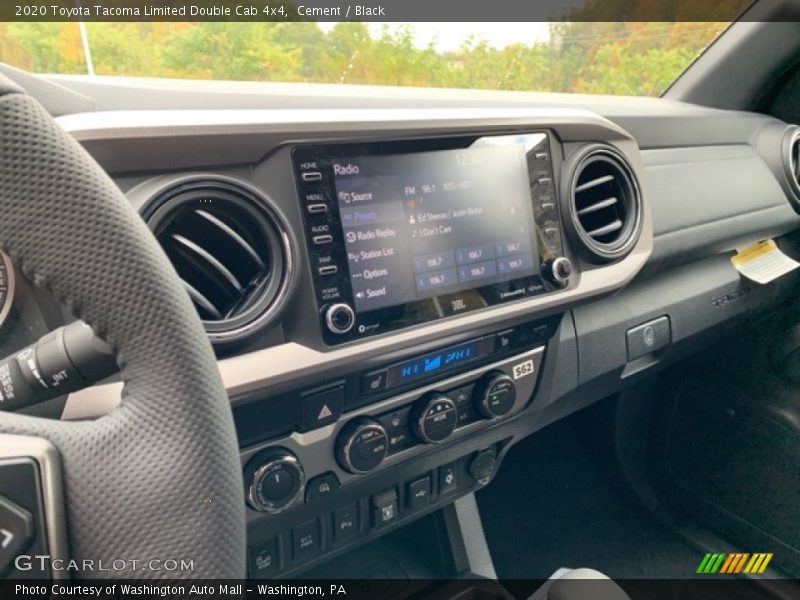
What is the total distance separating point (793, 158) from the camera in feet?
5.94

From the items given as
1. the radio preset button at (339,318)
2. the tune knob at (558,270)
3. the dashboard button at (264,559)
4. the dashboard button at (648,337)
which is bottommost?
the dashboard button at (264,559)

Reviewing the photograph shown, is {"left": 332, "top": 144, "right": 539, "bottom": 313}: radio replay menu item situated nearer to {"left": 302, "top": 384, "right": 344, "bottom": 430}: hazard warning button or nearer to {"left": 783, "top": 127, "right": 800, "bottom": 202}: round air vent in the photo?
{"left": 302, "top": 384, "right": 344, "bottom": 430}: hazard warning button

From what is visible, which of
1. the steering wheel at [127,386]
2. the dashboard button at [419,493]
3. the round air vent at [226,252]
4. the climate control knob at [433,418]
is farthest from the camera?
the dashboard button at [419,493]

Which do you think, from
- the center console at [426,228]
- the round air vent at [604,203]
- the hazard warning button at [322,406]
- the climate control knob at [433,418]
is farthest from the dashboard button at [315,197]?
the round air vent at [604,203]

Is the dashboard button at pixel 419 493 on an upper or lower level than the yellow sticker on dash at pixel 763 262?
lower

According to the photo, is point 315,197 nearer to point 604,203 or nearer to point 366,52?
point 366,52

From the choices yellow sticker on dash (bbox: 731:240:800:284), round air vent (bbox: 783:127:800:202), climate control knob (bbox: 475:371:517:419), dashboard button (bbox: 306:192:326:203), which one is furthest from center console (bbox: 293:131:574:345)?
round air vent (bbox: 783:127:800:202)

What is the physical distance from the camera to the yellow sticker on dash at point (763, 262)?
1.63m

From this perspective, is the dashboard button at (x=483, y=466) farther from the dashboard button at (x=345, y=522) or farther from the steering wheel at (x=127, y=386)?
the steering wheel at (x=127, y=386)

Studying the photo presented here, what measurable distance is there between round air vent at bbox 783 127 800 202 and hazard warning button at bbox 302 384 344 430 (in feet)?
4.84

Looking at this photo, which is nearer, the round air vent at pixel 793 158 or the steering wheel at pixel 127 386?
the steering wheel at pixel 127 386

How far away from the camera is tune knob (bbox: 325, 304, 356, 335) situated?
2.80 feet

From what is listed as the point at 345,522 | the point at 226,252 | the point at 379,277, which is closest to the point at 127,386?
the point at 226,252

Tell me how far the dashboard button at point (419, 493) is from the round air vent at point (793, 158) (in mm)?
1320
